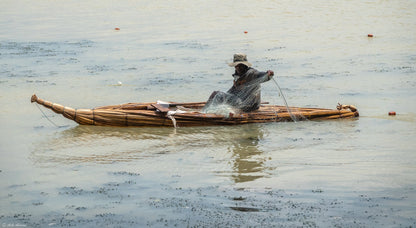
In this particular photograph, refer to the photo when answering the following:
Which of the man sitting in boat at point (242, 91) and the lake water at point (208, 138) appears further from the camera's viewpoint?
the man sitting in boat at point (242, 91)

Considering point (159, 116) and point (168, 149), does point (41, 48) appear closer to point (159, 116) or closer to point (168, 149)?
point (159, 116)

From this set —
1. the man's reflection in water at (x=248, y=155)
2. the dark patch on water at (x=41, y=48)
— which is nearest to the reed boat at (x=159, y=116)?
the man's reflection in water at (x=248, y=155)

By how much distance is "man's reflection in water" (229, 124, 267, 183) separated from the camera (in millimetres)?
7512

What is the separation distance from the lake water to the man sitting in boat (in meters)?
0.37

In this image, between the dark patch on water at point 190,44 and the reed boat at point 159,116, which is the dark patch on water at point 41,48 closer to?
the dark patch on water at point 190,44

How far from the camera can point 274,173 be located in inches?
297

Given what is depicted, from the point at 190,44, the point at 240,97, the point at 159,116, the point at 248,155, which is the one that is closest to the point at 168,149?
the point at 159,116

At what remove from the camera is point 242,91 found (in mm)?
9578

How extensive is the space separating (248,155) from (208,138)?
1.06 metres

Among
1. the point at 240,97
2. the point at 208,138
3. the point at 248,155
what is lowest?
the point at 248,155

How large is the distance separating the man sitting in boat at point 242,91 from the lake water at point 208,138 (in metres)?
0.37

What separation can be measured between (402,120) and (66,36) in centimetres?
1292

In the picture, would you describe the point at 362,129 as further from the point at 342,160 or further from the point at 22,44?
the point at 22,44

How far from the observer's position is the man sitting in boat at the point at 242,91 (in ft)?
31.0
